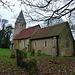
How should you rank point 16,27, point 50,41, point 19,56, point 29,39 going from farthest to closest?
1. point 16,27
2. point 29,39
3. point 50,41
4. point 19,56

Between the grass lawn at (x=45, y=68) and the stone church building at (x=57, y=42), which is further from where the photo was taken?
the stone church building at (x=57, y=42)

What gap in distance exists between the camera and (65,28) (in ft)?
65.6

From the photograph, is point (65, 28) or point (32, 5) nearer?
point (32, 5)

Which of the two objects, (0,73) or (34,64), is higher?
(34,64)

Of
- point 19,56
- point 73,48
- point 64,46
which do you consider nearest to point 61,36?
point 64,46

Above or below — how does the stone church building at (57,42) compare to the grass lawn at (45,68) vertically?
above

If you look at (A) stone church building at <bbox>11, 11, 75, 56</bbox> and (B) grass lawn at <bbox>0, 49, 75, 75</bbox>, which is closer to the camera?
(B) grass lawn at <bbox>0, 49, 75, 75</bbox>

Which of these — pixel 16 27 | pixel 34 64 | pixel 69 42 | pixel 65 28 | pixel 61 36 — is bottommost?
pixel 34 64

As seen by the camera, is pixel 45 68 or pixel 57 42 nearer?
pixel 45 68

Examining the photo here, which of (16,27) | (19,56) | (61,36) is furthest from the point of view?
(16,27)

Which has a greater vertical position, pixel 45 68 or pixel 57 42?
pixel 57 42

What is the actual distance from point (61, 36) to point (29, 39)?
34.1ft

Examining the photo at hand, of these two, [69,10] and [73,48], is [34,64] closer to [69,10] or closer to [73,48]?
[69,10]

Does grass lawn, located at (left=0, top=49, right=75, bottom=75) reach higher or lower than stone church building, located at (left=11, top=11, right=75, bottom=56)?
lower
